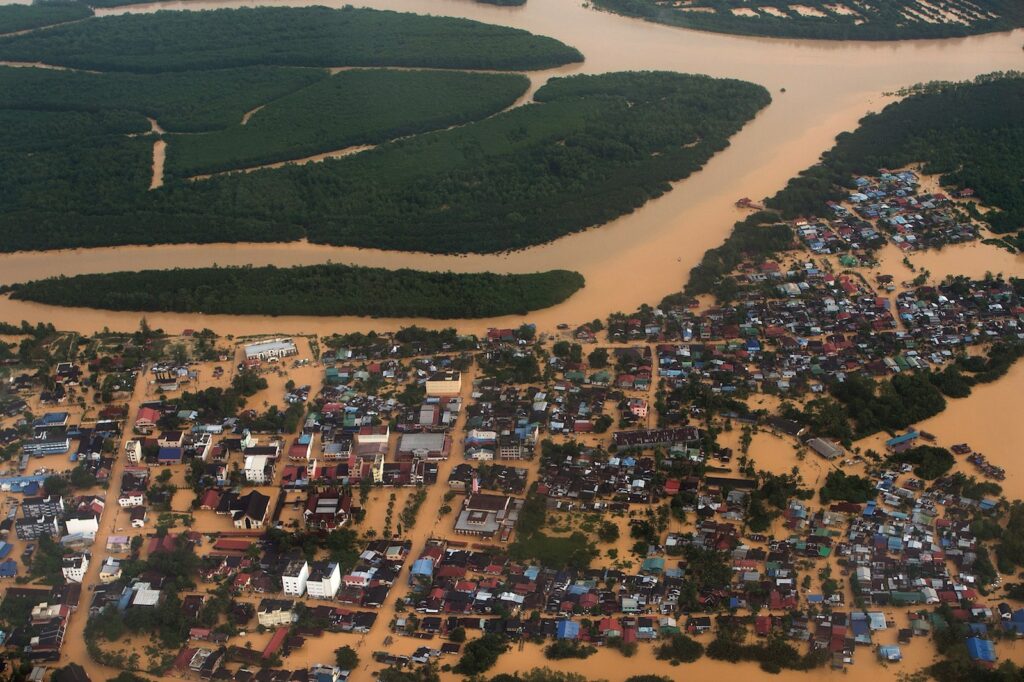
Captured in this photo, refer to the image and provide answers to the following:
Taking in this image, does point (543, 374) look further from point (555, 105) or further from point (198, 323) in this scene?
point (555, 105)

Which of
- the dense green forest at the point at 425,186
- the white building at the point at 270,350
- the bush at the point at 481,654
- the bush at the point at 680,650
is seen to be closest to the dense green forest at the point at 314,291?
the white building at the point at 270,350

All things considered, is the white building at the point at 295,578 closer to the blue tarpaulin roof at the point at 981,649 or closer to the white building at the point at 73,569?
the white building at the point at 73,569

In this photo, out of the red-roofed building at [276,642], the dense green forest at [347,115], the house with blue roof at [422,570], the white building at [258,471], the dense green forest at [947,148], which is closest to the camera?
the red-roofed building at [276,642]

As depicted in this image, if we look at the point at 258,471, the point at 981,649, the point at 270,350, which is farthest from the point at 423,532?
the point at 981,649

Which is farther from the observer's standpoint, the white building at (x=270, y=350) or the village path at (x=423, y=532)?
the white building at (x=270, y=350)

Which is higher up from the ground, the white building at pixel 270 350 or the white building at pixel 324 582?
the white building at pixel 270 350

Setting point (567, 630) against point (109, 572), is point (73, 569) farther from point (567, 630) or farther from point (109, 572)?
point (567, 630)

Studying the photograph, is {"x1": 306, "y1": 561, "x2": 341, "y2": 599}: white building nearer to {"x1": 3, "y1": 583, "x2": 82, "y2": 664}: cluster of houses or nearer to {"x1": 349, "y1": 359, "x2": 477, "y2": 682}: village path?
{"x1": 349, "y1": 359, "x2": 477, "y2": 682}: village path

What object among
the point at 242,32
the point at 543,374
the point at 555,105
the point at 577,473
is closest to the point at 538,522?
the point at 577,473
